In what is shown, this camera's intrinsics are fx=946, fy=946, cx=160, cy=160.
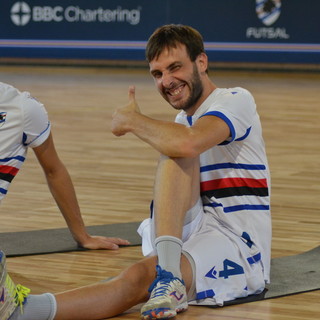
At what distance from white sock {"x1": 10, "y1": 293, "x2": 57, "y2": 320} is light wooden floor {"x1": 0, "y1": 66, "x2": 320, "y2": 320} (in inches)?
11.0

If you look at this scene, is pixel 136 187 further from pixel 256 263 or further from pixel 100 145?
pixel 256 263

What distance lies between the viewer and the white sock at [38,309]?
110 inches

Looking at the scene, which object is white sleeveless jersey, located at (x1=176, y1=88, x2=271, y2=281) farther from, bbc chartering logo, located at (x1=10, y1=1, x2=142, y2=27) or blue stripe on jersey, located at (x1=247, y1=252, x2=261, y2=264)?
bbc chartering logo, located at (x1=10, y1=1, x2=142, y2=27)

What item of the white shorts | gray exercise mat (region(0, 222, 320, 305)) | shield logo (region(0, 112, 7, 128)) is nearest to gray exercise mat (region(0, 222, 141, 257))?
gray exercise mat (region(0, 222, 320, 305))

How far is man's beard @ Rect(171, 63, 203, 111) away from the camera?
10.9 ft

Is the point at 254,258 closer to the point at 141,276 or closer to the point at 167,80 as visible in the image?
the point at 141,276

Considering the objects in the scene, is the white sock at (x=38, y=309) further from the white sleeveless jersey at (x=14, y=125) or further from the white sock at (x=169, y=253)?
the white sleeveless jersey at (x=14, y=125)

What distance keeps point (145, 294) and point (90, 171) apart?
306cm

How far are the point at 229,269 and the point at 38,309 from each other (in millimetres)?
687

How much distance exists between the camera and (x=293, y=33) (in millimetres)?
14125

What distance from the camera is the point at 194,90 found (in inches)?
131

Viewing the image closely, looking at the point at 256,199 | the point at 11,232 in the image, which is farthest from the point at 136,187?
the point at 256,199

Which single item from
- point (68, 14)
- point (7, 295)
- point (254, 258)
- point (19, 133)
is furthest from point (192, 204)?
point (68, 14)

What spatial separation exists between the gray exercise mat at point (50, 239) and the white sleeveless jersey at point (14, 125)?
0.72m
